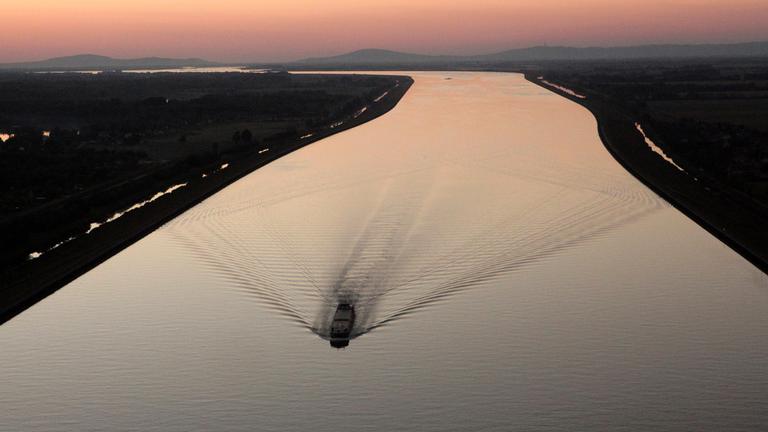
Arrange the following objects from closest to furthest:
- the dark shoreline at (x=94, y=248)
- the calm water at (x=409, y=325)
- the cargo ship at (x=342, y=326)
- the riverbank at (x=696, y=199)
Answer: the calm water at (x=409, y=325) → the cargo ship at (x=342, y=326) → the dark shoreline at (x=94, y=248) → the riverbank at (x=696, y=199)

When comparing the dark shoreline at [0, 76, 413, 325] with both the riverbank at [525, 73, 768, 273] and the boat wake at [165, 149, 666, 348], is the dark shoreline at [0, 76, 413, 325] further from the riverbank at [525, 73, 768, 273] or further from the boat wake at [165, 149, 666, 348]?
the riverbank at [525, 73, 768, 273]

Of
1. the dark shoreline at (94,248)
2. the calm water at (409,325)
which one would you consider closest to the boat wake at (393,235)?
the calm water at (409,325)

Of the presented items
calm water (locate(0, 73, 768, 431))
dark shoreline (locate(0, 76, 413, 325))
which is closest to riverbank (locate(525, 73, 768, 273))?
calm water (locate(0, 73, 768, 431))

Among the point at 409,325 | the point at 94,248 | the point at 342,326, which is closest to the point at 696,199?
the point at 409,325

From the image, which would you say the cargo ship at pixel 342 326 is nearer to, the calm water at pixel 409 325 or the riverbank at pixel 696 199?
the calm water at pixel 409 325

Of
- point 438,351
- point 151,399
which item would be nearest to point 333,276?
point 438,351
